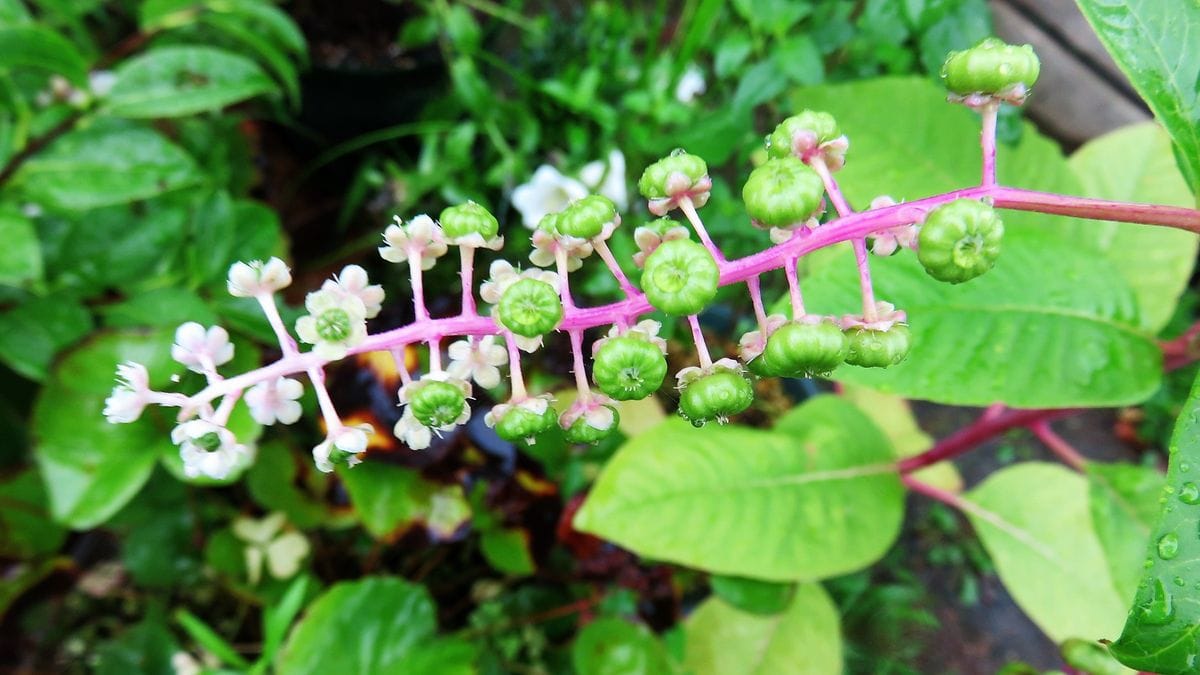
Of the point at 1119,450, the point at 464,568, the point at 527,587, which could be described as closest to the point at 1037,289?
the point at 527,587

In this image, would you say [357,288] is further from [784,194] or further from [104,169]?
[104,169]

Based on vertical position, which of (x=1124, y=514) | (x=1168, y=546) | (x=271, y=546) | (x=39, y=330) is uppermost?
(x=1168, y=546)

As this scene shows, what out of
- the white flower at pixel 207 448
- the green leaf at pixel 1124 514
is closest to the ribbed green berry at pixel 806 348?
the white flower at pixel 207 448

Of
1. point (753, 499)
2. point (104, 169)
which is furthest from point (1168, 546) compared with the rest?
point (104, 169)

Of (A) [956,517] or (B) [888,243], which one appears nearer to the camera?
(B) [888,243]

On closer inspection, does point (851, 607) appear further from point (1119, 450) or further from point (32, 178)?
point (32, 178)

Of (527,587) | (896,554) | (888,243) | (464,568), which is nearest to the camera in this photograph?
(888,243)
